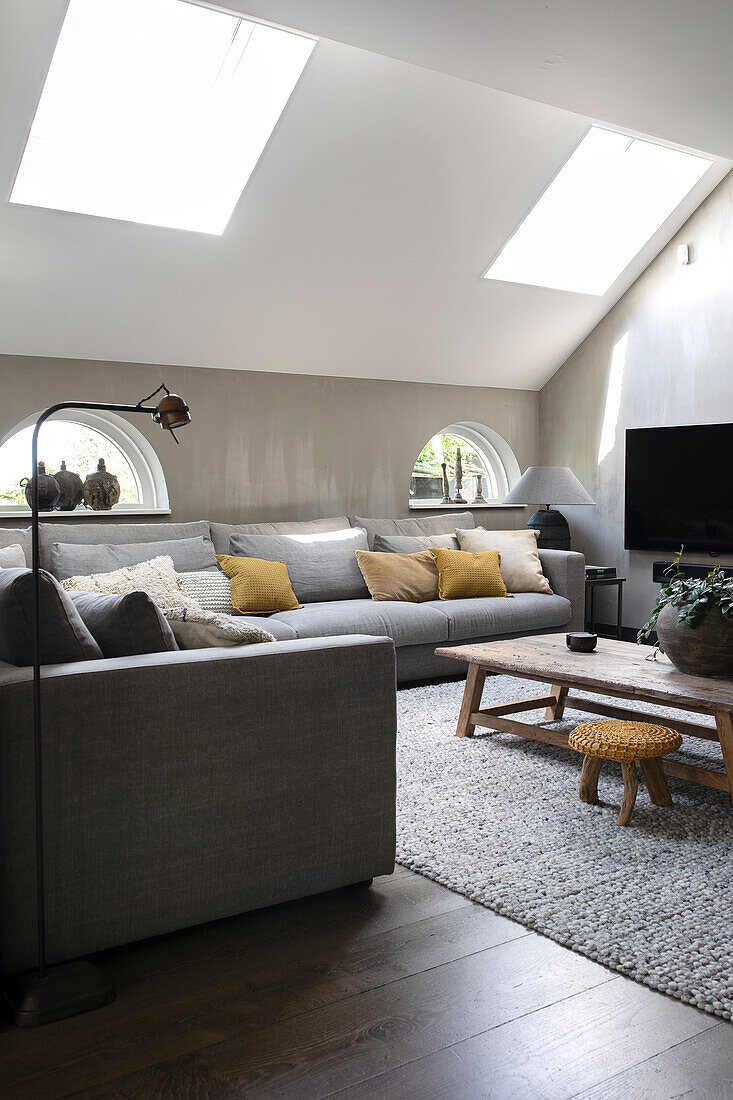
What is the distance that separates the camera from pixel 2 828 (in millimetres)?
1778

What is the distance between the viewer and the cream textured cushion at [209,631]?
2.19 meters

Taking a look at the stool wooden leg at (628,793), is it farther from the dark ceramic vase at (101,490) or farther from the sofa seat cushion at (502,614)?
the dark ceramic vase at (101,490)

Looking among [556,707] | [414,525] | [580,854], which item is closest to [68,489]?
[414,525]

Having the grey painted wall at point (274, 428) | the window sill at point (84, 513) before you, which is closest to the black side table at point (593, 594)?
the grey painted wall at point (274, 428)

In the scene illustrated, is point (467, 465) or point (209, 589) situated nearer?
point (209, 589)

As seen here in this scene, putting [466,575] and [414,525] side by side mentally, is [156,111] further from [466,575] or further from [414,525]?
[466,575]

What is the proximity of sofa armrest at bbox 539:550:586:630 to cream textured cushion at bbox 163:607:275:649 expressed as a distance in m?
3.41

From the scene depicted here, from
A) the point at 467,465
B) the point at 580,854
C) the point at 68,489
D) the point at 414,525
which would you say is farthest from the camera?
the point at 467,465

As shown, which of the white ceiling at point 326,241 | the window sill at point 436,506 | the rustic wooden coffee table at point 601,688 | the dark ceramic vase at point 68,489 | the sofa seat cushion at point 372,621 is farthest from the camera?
the window sill at point 436,506

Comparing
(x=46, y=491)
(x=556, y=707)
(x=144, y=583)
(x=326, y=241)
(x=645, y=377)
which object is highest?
(x=326, y=241)

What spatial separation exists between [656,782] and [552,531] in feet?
11.5

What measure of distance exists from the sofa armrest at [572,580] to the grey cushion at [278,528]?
1.31m

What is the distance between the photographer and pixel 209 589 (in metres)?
4.46

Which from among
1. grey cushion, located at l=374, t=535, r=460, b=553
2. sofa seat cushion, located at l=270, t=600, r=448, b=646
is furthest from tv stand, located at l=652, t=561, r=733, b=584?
sofa seat cushion, located at l=270, t=600, r=448, b=646
